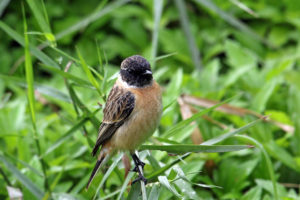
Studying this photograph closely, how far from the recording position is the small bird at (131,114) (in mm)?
2840

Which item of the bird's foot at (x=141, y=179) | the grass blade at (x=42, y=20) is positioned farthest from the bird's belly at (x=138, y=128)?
the grass blade at (x=42, y=20)

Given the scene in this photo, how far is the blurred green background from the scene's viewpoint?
9.88ft

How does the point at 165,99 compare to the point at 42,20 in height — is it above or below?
below

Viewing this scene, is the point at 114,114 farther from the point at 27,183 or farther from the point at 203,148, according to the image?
the point at 27,183

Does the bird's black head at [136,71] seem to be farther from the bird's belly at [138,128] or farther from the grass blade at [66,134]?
the grass blade at [66,134]

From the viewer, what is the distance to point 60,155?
4328mm

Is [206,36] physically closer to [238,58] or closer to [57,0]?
[238,58]

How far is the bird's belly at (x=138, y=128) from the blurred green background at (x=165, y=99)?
0.35 feet

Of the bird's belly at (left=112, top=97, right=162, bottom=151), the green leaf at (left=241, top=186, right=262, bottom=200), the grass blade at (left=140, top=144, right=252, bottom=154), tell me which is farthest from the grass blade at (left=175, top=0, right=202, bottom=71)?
the grass blade at (left=140, top=144, right=252, bottom=154)

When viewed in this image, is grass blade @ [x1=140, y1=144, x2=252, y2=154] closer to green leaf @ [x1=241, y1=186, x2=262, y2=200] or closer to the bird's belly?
the bird's belly

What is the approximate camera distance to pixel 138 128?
9.30 ft

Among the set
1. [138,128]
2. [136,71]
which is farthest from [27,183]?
[136,71]

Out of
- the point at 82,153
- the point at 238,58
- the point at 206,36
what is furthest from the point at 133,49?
the point at 82,153

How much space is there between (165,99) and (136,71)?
1.18 meters
